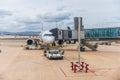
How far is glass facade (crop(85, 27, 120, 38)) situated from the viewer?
57881 millimetres

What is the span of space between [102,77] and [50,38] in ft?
110

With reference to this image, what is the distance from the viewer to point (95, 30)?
61562 millimetres

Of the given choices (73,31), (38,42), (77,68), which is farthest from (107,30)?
(77,68)

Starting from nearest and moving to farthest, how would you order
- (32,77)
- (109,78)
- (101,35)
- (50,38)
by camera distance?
1. (109,78)
2. (32,77)
3. (50,38)
4. (101,35)

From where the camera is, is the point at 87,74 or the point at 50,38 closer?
the point at 87,74

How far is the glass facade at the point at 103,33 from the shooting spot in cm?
5788

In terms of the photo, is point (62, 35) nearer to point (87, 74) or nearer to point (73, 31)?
point (73, 31)

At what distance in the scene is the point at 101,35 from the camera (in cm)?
6041

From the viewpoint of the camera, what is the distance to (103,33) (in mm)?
59969

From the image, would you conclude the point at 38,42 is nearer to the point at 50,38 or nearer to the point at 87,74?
the point at 50,38

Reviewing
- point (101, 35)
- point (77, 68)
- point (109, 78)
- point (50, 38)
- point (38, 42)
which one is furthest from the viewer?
point (38, 42)

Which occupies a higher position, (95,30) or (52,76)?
(95,30)

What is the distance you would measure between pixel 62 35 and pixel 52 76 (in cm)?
3643

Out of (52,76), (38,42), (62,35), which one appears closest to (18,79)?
(52,76)
